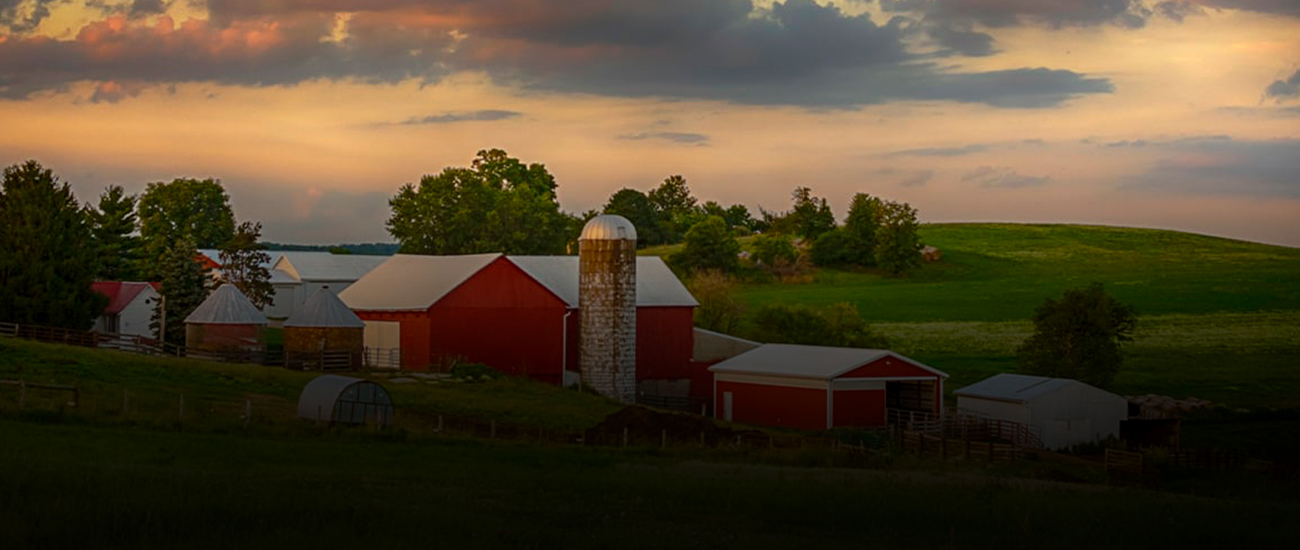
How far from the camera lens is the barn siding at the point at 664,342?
6203 centimetres

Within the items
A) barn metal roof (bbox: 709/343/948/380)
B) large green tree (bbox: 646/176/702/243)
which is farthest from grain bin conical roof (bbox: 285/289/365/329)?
large green tree (bbox: 646/176/702/243)

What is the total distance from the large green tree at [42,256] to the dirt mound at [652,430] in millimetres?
31960

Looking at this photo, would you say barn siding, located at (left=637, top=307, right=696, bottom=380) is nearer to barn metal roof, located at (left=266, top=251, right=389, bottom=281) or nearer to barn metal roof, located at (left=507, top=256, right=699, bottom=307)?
barn metal roof, located at (left=507, top=256, right=699, bottom=307)

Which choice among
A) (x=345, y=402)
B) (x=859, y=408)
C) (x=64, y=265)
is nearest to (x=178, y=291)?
(x=64, y=265)

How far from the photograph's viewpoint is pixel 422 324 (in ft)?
188

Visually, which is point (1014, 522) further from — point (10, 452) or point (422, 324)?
point (422, 324)

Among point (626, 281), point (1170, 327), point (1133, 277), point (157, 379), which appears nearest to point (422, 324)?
point (626, 281)

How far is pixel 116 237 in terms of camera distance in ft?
309

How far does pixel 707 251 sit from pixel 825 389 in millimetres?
66791

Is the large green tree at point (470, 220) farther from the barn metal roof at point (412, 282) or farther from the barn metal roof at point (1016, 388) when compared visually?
the barn metal roof at point (1016, 388)

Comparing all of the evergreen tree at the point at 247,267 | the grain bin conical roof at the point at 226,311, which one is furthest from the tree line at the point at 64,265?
the grain bin conical roof at the point at 226,311

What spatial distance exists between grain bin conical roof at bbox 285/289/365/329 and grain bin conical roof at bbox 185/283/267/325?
10.1ft

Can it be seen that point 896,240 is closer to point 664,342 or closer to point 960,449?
point 664,342

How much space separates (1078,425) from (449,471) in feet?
99.2
